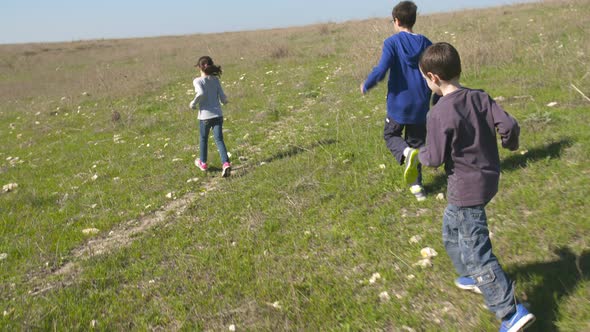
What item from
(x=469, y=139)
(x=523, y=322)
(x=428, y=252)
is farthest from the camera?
(x=428, y=252)

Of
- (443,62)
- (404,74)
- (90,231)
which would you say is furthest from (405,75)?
(90,231)

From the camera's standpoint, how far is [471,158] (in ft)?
9.02

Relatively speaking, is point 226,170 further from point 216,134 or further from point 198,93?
point 198,93

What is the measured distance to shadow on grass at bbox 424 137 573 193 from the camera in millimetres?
5117

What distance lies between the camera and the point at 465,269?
3.13 metres

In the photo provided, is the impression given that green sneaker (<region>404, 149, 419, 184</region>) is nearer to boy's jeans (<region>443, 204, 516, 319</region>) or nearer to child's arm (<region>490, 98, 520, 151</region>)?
boy's jeans (<region>443, 204, 516, 319</region>)

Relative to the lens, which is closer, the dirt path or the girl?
the dirt path

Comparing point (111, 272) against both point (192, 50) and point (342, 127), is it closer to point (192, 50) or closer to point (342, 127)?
point (342, 127)

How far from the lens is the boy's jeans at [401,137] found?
4805 millimetres

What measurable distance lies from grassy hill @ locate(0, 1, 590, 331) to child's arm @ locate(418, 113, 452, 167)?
1.15 meters

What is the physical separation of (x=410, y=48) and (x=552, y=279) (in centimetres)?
260

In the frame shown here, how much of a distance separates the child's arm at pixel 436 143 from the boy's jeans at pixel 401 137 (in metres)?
2.00

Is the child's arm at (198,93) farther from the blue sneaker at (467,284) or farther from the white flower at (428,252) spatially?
the blue sneaker at (467,284)

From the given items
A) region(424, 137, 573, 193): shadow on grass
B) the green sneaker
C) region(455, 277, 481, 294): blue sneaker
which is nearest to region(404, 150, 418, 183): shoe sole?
the green sneaker
